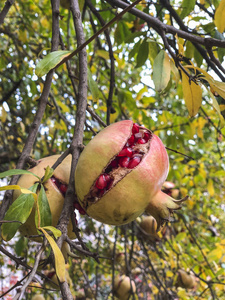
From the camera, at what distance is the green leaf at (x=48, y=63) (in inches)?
31.5

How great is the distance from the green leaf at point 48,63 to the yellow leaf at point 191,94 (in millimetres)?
356

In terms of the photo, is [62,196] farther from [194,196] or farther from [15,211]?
[194,196]

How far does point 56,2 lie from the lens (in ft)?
3.84

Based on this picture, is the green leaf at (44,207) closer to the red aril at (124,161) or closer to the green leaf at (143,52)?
the red aril at (124,161)

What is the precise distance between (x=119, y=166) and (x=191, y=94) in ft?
1.29

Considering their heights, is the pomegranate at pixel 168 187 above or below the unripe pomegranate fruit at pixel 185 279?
above

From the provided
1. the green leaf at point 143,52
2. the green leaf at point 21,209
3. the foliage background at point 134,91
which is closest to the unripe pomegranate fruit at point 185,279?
the foliage background at point 134,91

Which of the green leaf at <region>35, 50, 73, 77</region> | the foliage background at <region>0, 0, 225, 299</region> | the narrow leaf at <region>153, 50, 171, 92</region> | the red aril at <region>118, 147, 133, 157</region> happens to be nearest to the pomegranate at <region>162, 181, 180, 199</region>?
the foliage background at <region>0, 0, 225, 299</region>

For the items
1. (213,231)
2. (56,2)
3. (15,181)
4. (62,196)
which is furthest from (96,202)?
(213,231)

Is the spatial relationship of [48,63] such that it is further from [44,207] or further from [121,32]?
[121,32]

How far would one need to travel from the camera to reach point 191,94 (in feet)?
3.20

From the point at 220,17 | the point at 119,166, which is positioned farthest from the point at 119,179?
the point at 220,17

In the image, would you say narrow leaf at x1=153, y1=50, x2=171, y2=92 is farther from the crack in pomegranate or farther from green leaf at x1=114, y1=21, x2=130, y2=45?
green leaf at x1=114, y1=21, x2=130, y2=45

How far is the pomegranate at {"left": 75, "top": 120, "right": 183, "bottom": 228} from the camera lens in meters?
0.69
